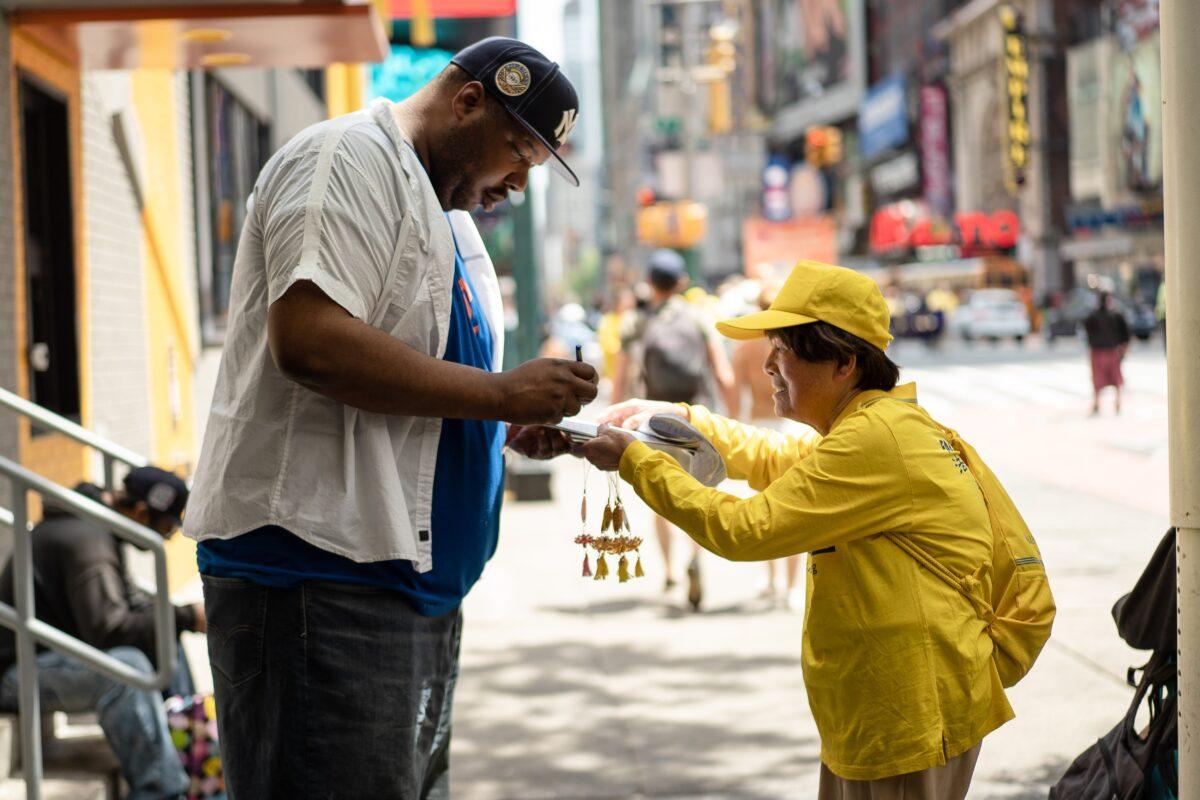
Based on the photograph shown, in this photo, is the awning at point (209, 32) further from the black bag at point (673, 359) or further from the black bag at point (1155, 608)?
the black bag at point (1155, 608)

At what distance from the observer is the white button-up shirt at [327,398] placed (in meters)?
2.46

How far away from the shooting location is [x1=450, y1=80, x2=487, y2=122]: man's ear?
2.70 meters

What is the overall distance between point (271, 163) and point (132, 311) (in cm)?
656

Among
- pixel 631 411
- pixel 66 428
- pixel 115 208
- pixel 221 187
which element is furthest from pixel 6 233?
pixel 221 187

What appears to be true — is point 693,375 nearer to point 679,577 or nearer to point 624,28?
point 679,577

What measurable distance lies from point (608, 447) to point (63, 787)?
2.98 meters

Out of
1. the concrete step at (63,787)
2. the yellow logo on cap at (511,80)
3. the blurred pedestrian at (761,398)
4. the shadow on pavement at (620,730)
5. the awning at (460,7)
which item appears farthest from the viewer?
the awning at (460,7)

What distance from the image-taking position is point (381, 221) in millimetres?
2506

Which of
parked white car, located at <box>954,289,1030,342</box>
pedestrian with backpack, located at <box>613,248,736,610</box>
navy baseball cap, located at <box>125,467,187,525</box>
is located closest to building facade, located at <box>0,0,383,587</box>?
navy baseball cap, located at <box>125,467,187,525</box>

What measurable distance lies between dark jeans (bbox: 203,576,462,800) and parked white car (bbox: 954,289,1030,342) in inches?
1682

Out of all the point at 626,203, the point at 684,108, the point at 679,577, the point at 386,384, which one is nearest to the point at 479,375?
the point at 386,384

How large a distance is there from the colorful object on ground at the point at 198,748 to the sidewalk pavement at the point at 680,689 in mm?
905

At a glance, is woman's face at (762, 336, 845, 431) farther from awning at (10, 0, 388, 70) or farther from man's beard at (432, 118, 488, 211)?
awning at (10, 0, 388, 70)

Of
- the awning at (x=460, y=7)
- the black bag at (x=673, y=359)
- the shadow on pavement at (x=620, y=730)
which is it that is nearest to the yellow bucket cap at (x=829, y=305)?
the shadow on pavement at (x=620, y=730)
